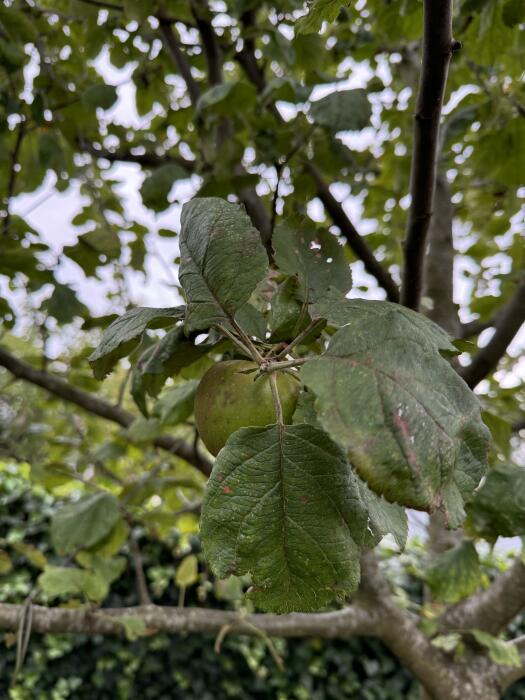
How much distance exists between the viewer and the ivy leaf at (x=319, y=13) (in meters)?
0.51

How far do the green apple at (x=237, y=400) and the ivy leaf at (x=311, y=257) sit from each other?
95mm

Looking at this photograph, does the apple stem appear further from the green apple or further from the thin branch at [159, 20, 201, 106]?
the thin branch at [159, 20, 201, 106]

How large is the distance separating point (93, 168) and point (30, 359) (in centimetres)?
95

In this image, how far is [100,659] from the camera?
10.3ft

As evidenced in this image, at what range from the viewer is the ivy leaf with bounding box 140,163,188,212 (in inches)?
60.4

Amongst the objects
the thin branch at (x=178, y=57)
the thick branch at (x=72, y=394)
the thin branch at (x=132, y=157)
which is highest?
the thin branch at (x=178, y=57)

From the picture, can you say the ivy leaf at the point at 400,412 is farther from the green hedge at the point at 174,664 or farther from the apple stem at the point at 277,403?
the green hedge at the point at 174,664

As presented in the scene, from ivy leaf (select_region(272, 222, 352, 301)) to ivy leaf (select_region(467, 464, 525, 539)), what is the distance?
59 cm

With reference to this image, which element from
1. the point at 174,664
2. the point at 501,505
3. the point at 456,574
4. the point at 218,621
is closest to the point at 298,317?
the point at 501,505

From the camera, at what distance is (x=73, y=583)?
164cm

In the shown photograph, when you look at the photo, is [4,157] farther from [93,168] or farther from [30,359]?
[93,168]

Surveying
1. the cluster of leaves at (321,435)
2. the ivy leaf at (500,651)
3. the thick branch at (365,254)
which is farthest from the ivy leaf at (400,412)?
the ivy leaf at (500,651)

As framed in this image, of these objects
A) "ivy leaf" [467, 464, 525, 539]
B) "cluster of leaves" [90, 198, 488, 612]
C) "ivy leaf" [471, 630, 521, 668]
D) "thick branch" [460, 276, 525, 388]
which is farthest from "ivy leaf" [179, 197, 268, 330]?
"ivy leaf" [471, 630, 521, 668]

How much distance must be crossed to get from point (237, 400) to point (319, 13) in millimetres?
363
